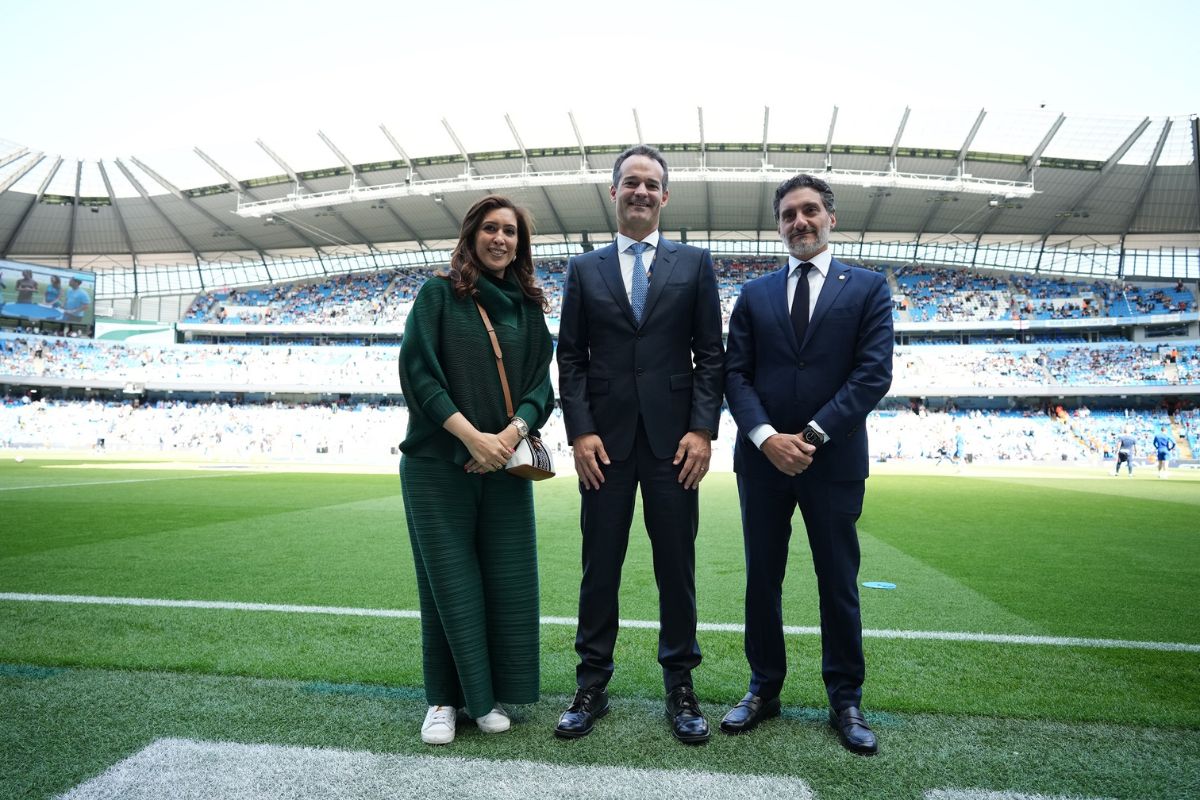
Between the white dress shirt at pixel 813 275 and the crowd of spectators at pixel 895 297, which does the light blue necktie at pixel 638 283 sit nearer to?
the white dress shirt at pixel 813 275

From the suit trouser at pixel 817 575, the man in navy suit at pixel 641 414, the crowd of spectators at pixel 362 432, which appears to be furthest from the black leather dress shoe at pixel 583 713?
the crowd of spectators at pixel 362 432

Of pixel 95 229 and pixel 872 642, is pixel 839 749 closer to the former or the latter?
pixel 872 642

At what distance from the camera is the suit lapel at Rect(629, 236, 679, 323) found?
304 centimetres

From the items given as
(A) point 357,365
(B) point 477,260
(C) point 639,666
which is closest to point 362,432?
(A) point 357,365

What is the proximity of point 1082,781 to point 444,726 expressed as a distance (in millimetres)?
2200

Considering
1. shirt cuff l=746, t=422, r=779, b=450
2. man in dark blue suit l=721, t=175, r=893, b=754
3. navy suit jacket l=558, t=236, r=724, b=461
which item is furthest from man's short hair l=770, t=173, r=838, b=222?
shirt cuff l=746, t=422, r=779, b=450

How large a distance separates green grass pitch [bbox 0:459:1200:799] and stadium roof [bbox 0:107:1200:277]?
2983cm

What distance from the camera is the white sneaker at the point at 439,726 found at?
2.62m

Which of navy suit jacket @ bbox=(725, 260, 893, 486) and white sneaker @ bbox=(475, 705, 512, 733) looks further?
navy suit jacket @ bbox=(725, 260, 893, 486)

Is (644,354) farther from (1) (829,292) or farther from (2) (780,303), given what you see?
(1) (829,292)

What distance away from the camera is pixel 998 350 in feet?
138

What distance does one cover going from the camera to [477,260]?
301 cm

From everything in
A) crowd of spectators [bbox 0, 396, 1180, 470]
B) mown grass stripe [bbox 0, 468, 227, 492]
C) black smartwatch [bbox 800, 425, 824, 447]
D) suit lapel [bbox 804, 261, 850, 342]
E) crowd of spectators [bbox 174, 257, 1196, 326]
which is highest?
Answer: crowd of spectators [bbox 174, 257, 1196, 326]

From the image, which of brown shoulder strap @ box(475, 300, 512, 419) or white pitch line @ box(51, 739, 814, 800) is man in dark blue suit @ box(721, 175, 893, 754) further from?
brown shoulder strap @ box(475, 300, 512, 419)
